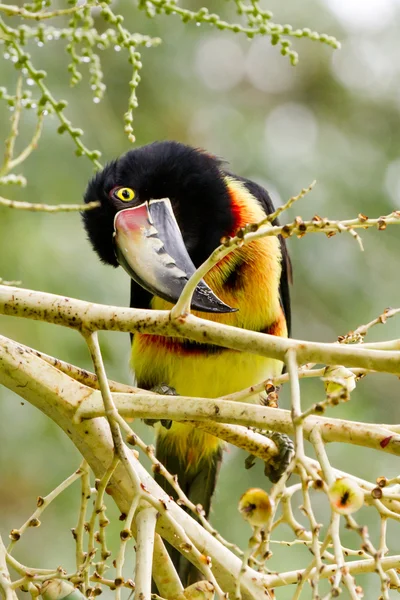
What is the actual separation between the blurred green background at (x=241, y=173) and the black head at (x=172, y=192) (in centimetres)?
95

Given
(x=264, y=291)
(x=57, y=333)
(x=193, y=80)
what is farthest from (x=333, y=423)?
(x=193, y=80)

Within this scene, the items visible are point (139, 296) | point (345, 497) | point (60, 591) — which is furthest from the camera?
point (139, 296)

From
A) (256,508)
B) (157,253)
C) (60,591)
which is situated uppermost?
(157,253)

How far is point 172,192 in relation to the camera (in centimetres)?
283

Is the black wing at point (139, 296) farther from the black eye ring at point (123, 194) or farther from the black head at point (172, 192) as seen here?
the black eye ring at point (123, 194)

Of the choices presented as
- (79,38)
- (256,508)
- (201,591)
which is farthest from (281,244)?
(256,508)

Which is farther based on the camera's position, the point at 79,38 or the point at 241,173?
the point at 241,173

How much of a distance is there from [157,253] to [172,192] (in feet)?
2.14

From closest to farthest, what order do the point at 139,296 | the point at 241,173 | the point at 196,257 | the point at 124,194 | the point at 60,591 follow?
1. the point at 60,591
2. the point at 124,194
3. the point at 196,257
4. the point at 139,296
5. the point at 241,173

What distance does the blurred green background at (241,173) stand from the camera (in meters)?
3.82

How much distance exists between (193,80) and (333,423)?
15.0 ft

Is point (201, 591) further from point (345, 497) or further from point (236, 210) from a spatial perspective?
point (236, 210)

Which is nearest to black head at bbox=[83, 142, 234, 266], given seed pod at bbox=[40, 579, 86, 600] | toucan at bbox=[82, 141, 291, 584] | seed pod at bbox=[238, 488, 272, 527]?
toucan at bbox=[82, 141, 291, 584]

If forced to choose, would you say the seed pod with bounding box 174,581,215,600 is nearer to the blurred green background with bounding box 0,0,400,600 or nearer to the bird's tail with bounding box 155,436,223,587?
the bird's tail with bounding box 155,436,223,587
